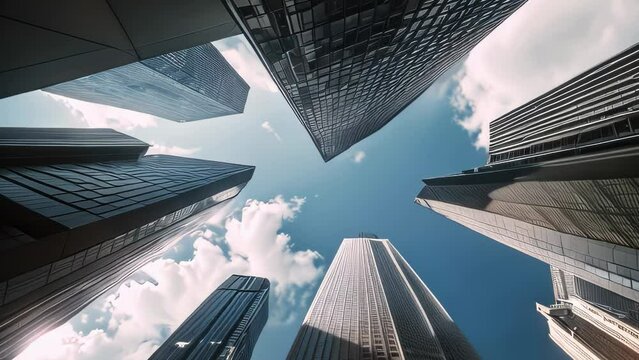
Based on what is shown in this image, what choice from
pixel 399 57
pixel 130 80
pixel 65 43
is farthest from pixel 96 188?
pixel 130 80

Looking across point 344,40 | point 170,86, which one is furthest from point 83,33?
point 170,86

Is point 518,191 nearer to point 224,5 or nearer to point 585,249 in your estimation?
point 585,249

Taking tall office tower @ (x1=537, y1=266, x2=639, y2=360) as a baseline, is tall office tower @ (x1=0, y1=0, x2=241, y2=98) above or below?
above

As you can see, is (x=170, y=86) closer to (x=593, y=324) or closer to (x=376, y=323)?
(x=376, y=323)

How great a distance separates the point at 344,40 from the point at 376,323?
113 metres

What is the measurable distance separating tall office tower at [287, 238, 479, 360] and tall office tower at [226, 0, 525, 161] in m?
81.0

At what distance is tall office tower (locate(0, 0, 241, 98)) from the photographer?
25.6 feet

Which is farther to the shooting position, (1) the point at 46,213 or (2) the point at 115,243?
(2) the point at 115,243

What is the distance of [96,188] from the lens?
804 inches

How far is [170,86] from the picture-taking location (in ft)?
287

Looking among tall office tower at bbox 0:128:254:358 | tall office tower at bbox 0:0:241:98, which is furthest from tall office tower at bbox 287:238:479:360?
tall office tower at bbox 0:0:241:98

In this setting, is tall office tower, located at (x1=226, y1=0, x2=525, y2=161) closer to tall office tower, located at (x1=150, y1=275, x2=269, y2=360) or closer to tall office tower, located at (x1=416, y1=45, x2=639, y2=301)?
tall office tower, located at (x1=416, y1=45, x2=639, y2=301)

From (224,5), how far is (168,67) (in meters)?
78.5

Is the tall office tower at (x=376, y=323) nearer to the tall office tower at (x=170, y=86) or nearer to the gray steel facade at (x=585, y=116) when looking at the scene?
the gray steel facade at (x=585, y=116)
